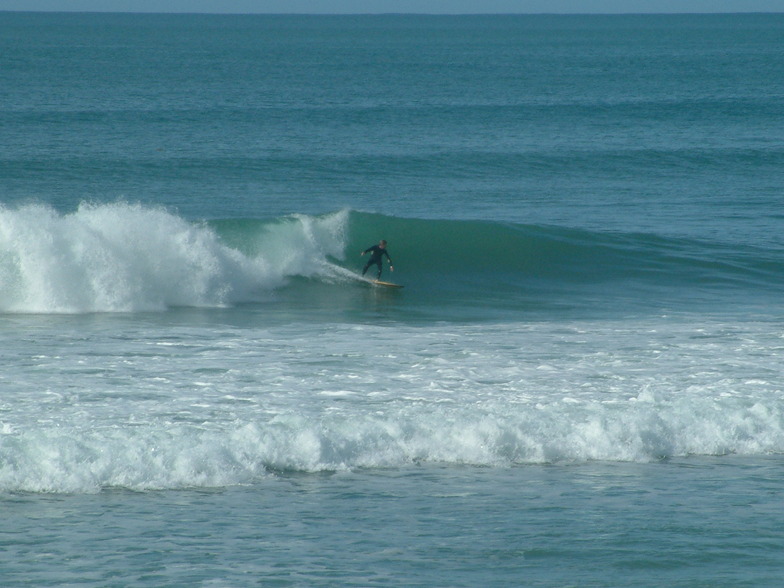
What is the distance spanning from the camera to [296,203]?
1203 inches

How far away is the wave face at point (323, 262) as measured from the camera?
1717 centimetres

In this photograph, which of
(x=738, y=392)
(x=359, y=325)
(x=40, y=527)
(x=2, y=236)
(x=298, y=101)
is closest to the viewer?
(x=40, y=527)

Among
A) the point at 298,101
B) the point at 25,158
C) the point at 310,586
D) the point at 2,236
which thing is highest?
the point at 298,101

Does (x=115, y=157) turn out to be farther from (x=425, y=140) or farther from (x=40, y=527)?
(x=40, y=527)

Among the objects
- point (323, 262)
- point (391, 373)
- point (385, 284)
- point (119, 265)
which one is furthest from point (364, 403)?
point (323, 262)

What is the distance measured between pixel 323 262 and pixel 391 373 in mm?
8657

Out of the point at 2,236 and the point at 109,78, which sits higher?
the point at 109,78

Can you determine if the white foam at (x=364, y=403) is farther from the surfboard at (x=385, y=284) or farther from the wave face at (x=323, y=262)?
the surfboard at (x=385, y=284)

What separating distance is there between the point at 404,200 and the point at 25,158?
13428 mm

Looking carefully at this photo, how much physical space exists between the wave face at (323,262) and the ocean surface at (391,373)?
0.07 metres

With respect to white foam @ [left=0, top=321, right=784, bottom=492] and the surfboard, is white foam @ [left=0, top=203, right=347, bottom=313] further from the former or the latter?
white foam @ [left=0, top=321, right=784, bottom=492]

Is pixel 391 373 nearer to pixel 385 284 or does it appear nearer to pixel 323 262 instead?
pixel 385 284

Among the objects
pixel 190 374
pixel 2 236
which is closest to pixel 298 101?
pixel 2 236

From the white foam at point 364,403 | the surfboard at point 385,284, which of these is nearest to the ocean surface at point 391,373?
the white foam at point 364,403
